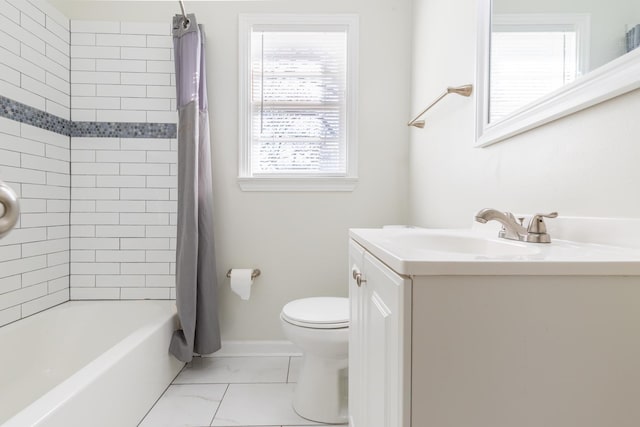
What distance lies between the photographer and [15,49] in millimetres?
1656

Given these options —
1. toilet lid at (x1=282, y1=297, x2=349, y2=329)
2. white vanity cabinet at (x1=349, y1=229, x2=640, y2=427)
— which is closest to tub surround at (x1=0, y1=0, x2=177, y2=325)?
toilet lid at (x1=282, y1=297, x2=349, y2=329)

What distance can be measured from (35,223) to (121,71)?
106 centimetres

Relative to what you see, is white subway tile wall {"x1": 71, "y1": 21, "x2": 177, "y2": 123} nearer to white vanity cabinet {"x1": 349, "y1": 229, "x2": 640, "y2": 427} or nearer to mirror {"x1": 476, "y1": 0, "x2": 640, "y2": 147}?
mirror {"x1": 476, "y1": 0, "x2": 640, "y2": 147}

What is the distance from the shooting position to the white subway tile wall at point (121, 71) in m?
2.04

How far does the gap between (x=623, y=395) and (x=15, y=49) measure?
261 centimetres

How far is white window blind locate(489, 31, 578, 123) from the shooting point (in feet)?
2.66

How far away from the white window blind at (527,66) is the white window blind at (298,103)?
1.11 m

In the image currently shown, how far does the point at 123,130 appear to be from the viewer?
6.77 feet

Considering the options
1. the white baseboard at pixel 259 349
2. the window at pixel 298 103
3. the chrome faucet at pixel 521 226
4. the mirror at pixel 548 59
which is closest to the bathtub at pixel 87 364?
the white baseboard at pixel 259 349

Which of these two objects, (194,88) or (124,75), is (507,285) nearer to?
(194,88)

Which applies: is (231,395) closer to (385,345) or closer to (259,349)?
(259,349)

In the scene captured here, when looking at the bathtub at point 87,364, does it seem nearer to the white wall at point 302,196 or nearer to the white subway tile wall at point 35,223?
the white subway tile wall at point 35,223

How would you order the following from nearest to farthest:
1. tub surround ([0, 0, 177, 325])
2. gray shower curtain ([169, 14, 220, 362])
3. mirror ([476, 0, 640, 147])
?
mirror ([476, 0, 640, 147])
gray shower curtain ([169, 14, 220, 362])
tub surround ([0, 0, 177, 325])

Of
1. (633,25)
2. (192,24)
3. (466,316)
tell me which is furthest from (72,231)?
(633,25)
